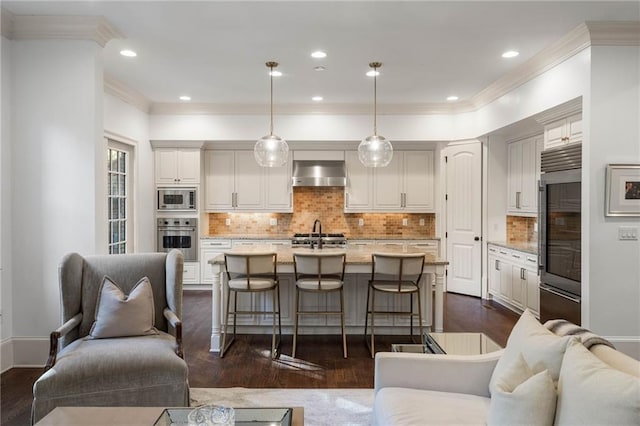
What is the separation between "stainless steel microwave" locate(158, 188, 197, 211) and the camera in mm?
6445

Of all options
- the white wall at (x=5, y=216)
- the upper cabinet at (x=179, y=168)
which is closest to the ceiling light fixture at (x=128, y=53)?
the white wall at (x=5, y=216)

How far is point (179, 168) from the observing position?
21.2 ft

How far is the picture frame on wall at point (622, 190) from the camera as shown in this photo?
341 cm

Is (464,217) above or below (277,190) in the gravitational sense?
below

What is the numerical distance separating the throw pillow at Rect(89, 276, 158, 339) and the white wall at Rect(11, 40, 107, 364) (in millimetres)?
872

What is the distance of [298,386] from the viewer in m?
3.02

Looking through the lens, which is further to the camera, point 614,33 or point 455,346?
point 614,33

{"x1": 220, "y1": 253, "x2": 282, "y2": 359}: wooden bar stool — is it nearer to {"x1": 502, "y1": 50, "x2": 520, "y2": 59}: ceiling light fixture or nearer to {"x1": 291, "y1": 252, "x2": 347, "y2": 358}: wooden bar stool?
{"x1": 291, "y1": 252, "x2": 347, "y2": 358}: wooden bar stool

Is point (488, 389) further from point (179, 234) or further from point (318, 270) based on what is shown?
point (179, 234)

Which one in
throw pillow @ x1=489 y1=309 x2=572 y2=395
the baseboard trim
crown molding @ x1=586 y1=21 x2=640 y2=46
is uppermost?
crown molding @ x1=586 y1=21 x2=640 y2=46

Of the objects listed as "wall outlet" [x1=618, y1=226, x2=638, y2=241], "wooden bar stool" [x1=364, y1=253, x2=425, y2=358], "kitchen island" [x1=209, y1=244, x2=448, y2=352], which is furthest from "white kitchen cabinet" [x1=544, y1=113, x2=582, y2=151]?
"wooden bar stool" [x1=364, y1=253, x2=425, y2=358]

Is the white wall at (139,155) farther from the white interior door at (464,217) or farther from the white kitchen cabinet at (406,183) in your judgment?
the white interior door at (464,217)

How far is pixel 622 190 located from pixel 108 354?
4029mm

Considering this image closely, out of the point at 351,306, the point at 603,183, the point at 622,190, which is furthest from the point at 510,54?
the point at 351,306
